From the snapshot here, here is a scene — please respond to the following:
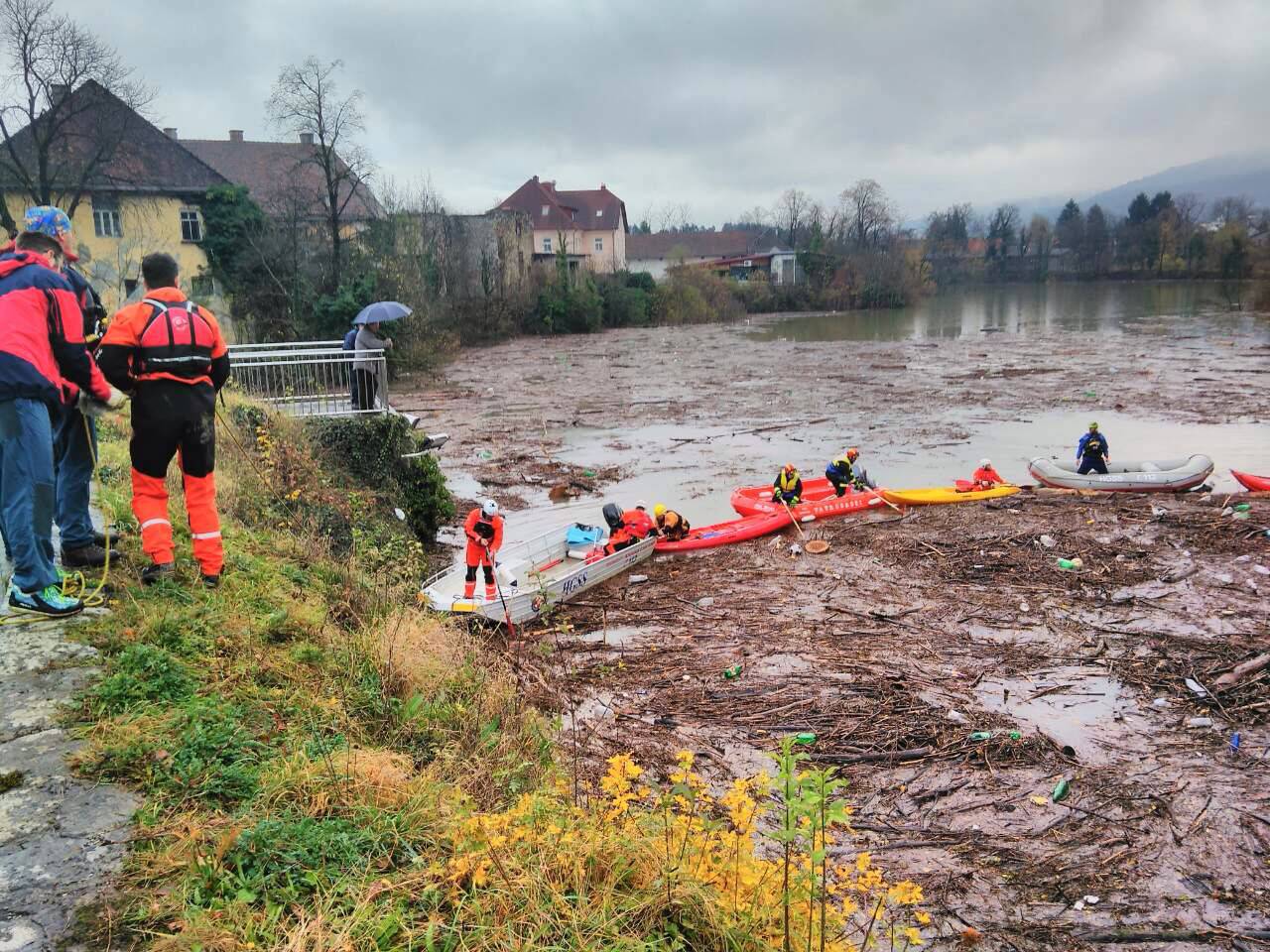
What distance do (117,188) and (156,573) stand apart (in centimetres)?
3143

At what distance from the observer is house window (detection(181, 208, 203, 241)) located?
31.8 meters

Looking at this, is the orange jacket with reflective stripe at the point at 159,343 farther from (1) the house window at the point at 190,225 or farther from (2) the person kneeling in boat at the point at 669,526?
(1) the house window at the point at 190,225

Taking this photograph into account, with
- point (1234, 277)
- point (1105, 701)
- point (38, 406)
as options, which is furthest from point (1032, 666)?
point (1234, 277)

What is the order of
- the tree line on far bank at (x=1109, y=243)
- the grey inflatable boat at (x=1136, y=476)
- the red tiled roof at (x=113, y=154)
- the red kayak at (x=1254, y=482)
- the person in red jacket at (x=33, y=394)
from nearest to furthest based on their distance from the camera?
the person in red jacket at (x=33, y=394) → the red kayak at (x=1254, y=482) → the grey inflatable boat at (x=1136, y=476) → the red tiled roof at (x=113, y=154) → the tree line on far bank at (x=1109, y=243)

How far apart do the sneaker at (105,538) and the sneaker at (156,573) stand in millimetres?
269

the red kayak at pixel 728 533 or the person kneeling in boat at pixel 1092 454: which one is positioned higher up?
the person kneeling in boat at pixel 1092 454

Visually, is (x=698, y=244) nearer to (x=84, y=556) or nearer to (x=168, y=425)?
(x=168, y=425)

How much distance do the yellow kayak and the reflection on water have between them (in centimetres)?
3274

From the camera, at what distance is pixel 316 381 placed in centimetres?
1225

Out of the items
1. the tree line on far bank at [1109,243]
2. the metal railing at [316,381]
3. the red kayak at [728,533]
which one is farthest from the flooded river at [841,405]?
the tree line on far bank at [1109,243]

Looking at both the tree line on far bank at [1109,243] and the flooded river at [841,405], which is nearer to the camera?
the flooded river at [841,405]

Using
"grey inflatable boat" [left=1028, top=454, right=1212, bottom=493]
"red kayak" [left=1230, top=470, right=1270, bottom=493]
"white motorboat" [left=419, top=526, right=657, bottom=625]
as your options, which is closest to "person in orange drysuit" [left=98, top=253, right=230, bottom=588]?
"white motorboat" [left=419, top=526, right=657, bottom=625]

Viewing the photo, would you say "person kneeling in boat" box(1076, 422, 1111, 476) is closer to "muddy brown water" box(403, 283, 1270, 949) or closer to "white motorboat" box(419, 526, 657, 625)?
"muddy brown water" box(403, 283, 1270, 949)

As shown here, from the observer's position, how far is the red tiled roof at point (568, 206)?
67.3 meters
